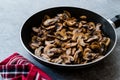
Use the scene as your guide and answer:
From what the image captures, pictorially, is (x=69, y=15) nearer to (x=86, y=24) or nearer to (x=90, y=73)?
(x=86, y=24)

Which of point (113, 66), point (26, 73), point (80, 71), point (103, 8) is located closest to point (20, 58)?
point (26, 73)

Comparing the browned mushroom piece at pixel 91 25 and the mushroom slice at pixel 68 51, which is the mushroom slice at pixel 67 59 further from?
the browned mushroom piece at pixel 91 25

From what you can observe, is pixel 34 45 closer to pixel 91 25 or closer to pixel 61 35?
pixel 61 35

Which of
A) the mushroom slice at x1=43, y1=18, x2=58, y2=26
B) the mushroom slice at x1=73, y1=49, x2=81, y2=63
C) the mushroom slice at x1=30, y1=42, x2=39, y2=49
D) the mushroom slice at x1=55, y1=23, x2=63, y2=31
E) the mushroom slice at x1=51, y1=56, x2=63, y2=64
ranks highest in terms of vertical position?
the mushroom slice at x1=43, y1=18, x2=58, y2=26

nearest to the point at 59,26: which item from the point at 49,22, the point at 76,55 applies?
the point at 49,22

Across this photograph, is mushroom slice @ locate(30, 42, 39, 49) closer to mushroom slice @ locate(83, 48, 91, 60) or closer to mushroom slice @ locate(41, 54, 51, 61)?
mushroom slice @ locate(41, 54, 51, 61)

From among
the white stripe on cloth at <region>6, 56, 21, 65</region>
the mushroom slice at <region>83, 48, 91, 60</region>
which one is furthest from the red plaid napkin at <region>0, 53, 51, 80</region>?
the mushroom slice at <region>83, 48, 91, 60</region>

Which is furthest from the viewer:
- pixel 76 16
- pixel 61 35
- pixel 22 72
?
pixel 76 16

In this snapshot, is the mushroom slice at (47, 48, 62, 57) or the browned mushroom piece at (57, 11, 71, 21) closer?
the mushroom slice at (47, 48, 62, 57)
